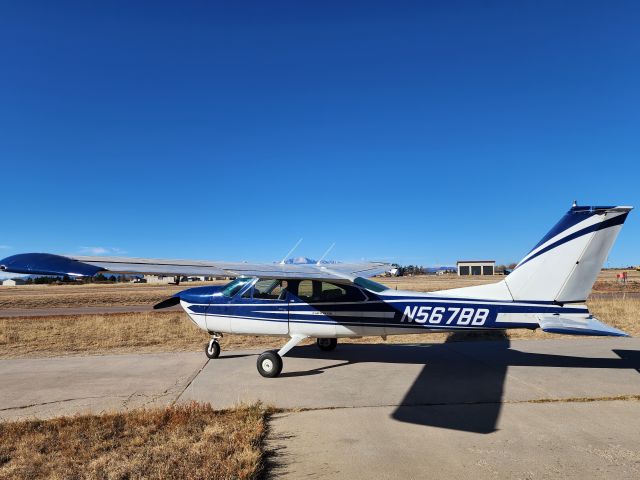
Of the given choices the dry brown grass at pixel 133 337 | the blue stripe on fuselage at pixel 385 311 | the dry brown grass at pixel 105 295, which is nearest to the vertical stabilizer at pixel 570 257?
the blue stripe on fuselage at pixel 385 311

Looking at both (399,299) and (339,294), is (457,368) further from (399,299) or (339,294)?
(339,294)

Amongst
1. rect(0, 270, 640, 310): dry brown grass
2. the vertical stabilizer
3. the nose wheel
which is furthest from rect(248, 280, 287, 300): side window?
rect(0, 270, 640, 310): dry brown grass

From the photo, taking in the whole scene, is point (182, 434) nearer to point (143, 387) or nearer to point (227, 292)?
point (143, 387)

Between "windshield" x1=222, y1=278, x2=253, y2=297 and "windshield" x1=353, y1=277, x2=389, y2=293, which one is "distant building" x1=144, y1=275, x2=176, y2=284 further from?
"windshield" x1=353, y1=277, x2=389, y2=293

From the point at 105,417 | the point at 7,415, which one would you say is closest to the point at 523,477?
the point at 105,417

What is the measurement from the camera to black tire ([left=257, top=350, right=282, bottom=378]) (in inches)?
316

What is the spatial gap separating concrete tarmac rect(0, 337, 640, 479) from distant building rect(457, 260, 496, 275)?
11621 cm

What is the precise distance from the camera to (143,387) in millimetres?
7379

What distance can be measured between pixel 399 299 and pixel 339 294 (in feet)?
3.87

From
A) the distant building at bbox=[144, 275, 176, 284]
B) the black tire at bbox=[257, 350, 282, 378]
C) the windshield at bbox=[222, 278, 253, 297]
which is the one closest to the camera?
the distant building at bbox=[144, 275, 176, 284]

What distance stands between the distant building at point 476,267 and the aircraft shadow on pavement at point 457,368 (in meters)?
116

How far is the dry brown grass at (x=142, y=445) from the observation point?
4.08 meters

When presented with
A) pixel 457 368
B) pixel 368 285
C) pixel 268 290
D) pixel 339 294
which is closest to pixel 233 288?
pixel 268 290

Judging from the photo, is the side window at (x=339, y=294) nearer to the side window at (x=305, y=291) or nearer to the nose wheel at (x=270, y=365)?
the side window at (x=305, y=291)
